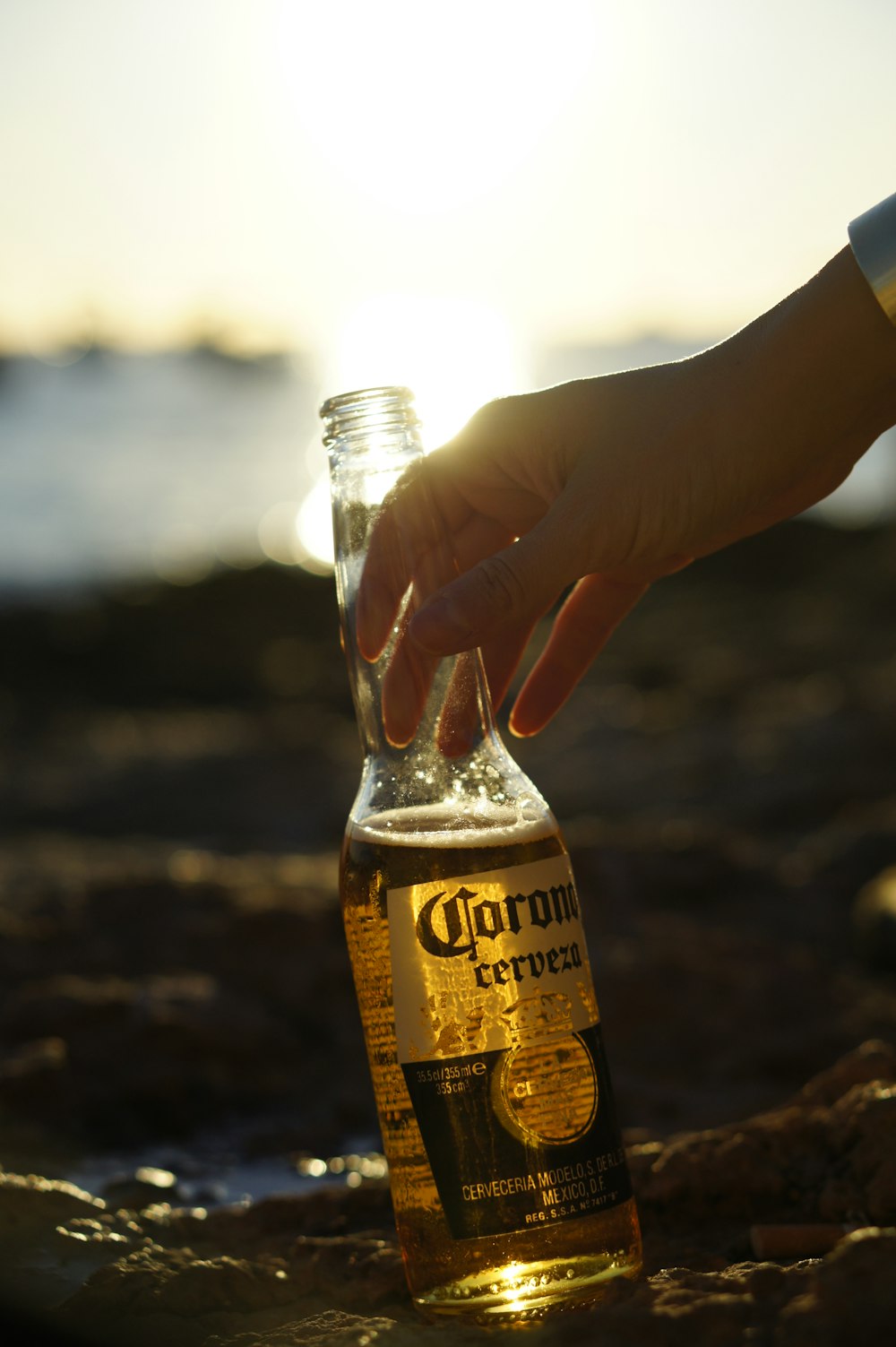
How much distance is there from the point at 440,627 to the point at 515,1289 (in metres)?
0.82

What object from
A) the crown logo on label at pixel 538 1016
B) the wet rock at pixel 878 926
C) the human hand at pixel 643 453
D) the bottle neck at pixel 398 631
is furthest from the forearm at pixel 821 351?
the wet rock at pixel 878 926

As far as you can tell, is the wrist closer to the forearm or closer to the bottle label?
the forearm

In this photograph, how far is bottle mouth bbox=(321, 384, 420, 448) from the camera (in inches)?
84.3

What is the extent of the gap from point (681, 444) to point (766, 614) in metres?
12.5

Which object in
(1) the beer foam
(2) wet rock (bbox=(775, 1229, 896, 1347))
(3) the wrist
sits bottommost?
(2) wet rock (bbox=(775, 1229, 896, 1347))

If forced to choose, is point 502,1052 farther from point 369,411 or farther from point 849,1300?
point 369,411

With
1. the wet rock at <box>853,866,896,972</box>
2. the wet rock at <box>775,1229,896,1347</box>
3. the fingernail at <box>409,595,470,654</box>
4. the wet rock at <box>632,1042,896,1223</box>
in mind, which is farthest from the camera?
the wet rock at <box>853,866,896,972</box>

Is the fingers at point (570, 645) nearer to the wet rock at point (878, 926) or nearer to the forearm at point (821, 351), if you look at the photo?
the forearm at point (821, 351)

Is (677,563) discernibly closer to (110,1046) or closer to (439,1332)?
(439,1332)

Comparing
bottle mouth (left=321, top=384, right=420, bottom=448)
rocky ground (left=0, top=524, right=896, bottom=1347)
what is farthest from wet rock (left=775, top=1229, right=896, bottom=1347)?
bottle mouth (left=321, top=384, right=420, bottom=448)

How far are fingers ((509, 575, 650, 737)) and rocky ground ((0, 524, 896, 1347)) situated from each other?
0.74 meters

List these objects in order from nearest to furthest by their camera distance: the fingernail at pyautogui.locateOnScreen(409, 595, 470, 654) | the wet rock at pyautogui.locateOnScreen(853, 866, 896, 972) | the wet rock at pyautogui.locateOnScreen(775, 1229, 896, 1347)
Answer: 1. the wet rock at pyautogui.locateOnScreen(775, 1229, 896, 1347)
2. the fingernail at pyautogui.locateOnScreen(409, 595, 470, 654)
3. the wet rock at pyautogui.locateOnScreen(853, 866, 896, 972)

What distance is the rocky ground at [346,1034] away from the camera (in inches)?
70.6

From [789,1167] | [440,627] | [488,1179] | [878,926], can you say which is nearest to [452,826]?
[440,627]
